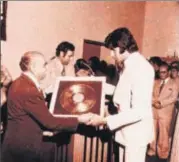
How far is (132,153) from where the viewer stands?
1.95 metres

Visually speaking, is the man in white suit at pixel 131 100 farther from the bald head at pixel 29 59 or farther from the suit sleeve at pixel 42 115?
the bald head at pixel 29 59

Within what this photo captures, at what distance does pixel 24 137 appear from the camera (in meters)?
1.81

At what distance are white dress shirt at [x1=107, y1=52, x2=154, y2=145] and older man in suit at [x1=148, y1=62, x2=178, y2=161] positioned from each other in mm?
1034

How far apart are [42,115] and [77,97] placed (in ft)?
0.91

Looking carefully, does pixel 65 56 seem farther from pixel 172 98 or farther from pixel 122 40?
pixel 122 40

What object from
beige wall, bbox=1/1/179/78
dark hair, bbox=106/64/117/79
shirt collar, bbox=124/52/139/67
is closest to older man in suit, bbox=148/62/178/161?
beige wall, bbox=1/1/179/78

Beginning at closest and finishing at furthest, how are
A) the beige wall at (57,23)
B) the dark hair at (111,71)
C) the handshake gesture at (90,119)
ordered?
1. the handshake gesture at (90,119)
2. the beige wall at (57,23)
3. the dark hair at (111,71)

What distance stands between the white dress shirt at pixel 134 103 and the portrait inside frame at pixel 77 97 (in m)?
0.10

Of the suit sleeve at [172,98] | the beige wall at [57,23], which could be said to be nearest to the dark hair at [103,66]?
the beige wall at [57,23]

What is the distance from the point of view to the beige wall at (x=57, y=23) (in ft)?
9.27

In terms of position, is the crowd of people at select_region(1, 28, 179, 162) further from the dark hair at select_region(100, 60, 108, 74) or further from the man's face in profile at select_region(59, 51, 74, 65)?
the dark hair at select_region(100, 60, 108, 74)

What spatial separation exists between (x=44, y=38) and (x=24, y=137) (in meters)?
1.63

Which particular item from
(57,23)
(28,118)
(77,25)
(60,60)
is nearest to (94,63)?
(77,25)

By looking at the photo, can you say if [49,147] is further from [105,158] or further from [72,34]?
[72,34]
